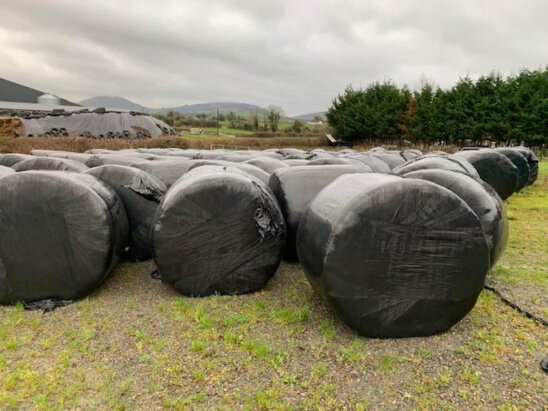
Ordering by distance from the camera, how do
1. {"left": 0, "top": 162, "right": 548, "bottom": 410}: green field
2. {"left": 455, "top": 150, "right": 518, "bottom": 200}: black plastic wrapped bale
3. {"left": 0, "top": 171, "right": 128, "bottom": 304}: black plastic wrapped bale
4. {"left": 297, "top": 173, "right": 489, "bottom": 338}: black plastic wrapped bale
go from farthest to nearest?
{"left": 455, "top": 150, "right": 518, "bottom": 200}: black plastic wrapped bale, {"left": 0, "top": 171, "right": 128, "bottom": 304}: black plastic wrapped bale, {"left": 297, "top": 173, "right": 489, "bottom": 338}: black plastic wrapped bale, {"left": 0, "top": 162, "right": 548, "bottom": 410}: green field

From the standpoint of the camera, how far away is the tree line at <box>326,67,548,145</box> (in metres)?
29.4

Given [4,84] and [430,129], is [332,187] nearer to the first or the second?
[430,129]

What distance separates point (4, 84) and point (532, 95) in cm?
7186

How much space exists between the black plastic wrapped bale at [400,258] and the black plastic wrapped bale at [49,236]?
7.93 feet

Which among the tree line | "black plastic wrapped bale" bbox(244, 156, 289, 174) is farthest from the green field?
the tree line

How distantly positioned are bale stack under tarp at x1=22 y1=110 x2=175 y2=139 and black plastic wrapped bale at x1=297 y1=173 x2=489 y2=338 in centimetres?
2598

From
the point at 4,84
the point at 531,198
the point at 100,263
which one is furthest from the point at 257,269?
the point at 4,84

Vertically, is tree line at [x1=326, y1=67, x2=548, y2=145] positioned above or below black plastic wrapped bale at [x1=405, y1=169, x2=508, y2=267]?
above

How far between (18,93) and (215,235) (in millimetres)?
76455

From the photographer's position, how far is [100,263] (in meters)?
4.44

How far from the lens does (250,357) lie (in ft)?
11.3

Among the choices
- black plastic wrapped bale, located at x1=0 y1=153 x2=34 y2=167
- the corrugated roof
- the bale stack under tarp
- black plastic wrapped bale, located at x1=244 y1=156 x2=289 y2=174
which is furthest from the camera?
the corrugated roof

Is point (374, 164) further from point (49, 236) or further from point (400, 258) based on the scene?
point (49, 236)

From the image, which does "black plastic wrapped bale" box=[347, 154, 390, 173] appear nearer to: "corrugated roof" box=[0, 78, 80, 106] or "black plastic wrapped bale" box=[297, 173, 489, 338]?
"black plastic wrapped bale" box=[297, 173, 489, 338]
